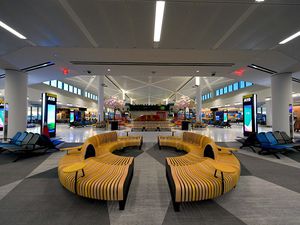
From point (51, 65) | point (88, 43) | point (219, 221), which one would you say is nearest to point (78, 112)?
point (51, 65)

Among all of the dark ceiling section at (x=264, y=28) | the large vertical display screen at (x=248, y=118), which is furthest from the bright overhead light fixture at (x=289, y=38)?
the large vertical display screen at (x=248, y=118)

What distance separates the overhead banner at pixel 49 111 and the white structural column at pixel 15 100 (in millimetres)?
1145

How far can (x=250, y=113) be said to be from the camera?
32.5ft

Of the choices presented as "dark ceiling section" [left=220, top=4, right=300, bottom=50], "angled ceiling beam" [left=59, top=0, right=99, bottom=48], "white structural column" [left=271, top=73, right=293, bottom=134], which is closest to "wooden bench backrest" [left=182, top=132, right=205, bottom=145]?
"dark ceiling section" [left=220, top=4, right=300, bottom=50]

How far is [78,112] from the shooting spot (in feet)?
95.2

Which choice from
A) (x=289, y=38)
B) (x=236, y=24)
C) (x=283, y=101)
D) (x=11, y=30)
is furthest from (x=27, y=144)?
(x=283, y=101)

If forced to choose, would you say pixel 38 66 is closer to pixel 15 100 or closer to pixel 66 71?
pixel 66 71

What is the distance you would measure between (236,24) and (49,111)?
1106 centimetres

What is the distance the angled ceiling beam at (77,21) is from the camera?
3.89 metres

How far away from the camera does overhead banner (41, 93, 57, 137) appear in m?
9.32

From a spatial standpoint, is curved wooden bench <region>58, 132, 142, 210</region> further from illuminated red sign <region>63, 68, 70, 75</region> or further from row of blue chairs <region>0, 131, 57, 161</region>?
illuminated red sign <region>63, 68, 70, 75</region>

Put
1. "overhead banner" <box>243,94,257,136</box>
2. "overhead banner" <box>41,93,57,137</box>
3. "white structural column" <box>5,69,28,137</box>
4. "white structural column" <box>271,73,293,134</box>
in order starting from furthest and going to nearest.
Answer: "overhead banner" <box>243,94,257,136</box>
"overhead banner" <box>41,93,57,137</box>
"white structural column" <box>271,73,293,134</box>
"white structural column" <box>5,69,28,137</box>

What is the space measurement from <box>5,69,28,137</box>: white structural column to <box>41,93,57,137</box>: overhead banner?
1.15m

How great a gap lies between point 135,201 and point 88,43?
5.72m
